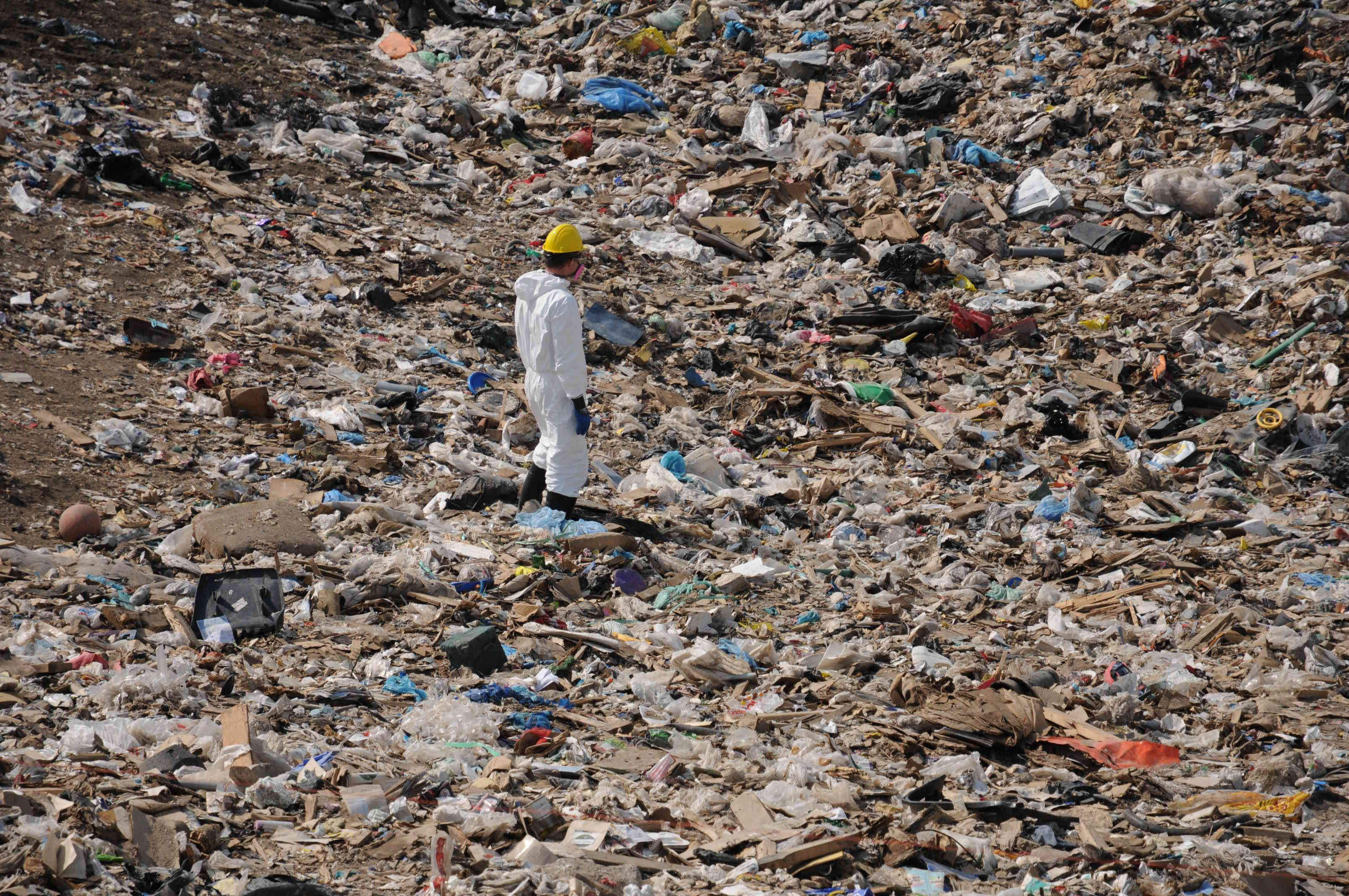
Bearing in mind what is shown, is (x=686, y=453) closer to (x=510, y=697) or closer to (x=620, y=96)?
(x=510, y=697)

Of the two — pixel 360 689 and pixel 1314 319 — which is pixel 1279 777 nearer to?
pixel 360 689

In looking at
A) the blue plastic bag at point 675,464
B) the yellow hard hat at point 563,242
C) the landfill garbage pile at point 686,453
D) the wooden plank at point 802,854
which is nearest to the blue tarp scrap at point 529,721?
the landfill garbage pile at point 686,453

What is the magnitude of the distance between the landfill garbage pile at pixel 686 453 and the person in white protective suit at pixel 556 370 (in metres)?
0.27

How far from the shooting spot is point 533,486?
6.16 metres

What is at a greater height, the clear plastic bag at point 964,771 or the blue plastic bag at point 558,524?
the clear plastic bag at point 964,771

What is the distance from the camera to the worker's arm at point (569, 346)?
5668 mm

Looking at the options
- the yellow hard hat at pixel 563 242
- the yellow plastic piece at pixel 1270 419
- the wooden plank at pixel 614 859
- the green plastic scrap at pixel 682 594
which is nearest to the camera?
the wooden plank at pixel 614 859

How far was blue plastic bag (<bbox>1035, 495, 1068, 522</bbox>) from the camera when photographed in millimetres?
6621

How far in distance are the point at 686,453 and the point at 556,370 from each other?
5.63ft

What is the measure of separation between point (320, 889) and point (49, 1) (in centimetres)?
1142

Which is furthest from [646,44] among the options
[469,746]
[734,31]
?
[469,746]

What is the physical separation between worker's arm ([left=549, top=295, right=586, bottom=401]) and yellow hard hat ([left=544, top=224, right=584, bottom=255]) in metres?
0.24

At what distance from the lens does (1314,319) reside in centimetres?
818

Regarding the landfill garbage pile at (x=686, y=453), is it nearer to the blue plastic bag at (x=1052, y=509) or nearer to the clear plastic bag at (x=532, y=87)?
the blue plastic bag at (x=1052, y=509)
